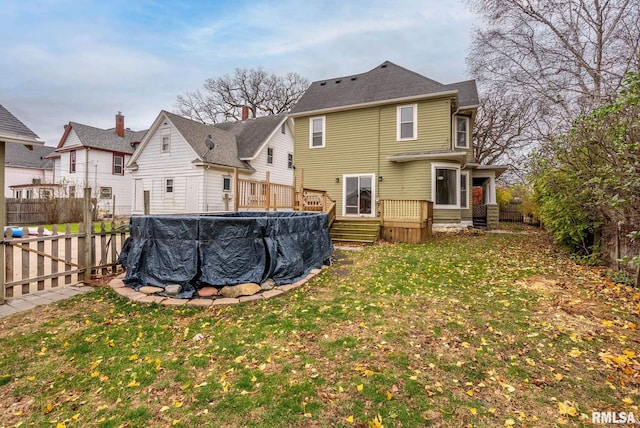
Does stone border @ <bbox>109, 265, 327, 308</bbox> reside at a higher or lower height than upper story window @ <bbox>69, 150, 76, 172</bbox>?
lower

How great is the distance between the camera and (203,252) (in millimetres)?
4754

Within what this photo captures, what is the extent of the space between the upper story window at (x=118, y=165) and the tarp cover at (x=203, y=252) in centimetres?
2296

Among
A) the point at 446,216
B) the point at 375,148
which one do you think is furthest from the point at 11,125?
the point at 446,216

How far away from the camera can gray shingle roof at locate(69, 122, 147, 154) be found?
22.2 meters

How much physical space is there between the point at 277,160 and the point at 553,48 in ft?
53.4

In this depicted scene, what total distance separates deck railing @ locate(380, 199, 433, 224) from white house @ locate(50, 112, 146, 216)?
2098cm

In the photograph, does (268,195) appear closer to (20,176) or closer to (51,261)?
(51,261)

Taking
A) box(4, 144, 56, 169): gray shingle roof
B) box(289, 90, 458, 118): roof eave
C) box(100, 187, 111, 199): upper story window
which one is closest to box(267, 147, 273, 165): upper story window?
box(289, 90, 458, 118): roof eave

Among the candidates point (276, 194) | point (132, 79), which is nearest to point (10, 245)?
point (276, 194)

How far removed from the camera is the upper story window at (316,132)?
14875mm

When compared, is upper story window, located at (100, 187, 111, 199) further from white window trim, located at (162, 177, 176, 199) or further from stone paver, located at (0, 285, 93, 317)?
stone paver, located at (0, 285, 93, 317)

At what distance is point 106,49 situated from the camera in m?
13.8

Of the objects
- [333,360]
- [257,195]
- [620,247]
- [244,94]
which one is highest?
[244,94]

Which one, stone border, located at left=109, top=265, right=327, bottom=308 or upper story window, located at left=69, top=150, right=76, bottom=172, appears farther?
upper story window, located at left=69, top=150, right=76, bottom=172
